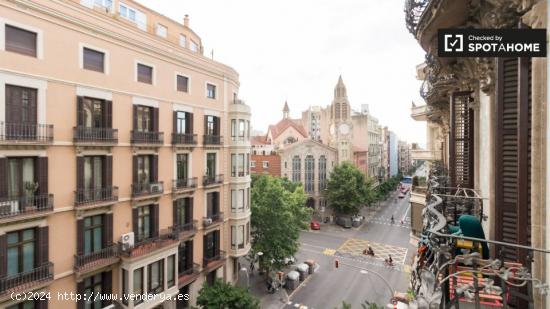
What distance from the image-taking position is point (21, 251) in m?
13.1

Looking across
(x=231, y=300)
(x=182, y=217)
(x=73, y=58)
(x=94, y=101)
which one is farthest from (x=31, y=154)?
(x=231, y=300)

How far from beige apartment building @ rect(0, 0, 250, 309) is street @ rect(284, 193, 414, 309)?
10.7m

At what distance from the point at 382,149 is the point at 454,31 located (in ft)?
297

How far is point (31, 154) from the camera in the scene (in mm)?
13148

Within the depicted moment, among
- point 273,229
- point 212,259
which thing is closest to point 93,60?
point 212,259

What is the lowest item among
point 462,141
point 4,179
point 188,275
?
point 188,275

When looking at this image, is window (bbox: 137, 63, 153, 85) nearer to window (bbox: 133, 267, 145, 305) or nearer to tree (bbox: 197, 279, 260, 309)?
window (bbox: 133, 267, 145, 305)

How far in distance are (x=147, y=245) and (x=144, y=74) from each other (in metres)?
10.6

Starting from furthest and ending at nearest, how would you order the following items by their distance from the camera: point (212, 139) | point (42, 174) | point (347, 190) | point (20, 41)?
point (347, 190) → point (212, 139) → point (42, 174) → point (20, 41)

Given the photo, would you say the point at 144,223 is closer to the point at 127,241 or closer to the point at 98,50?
the point at 127,241

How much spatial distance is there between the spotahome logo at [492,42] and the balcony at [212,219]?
68.0ft

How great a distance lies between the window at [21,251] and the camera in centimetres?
1273

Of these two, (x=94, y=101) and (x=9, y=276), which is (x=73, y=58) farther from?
(x=9, y=276)

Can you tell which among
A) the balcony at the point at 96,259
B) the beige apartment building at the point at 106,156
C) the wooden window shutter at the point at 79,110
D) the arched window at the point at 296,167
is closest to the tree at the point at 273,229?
the beige apartment building at the point at 106,156
